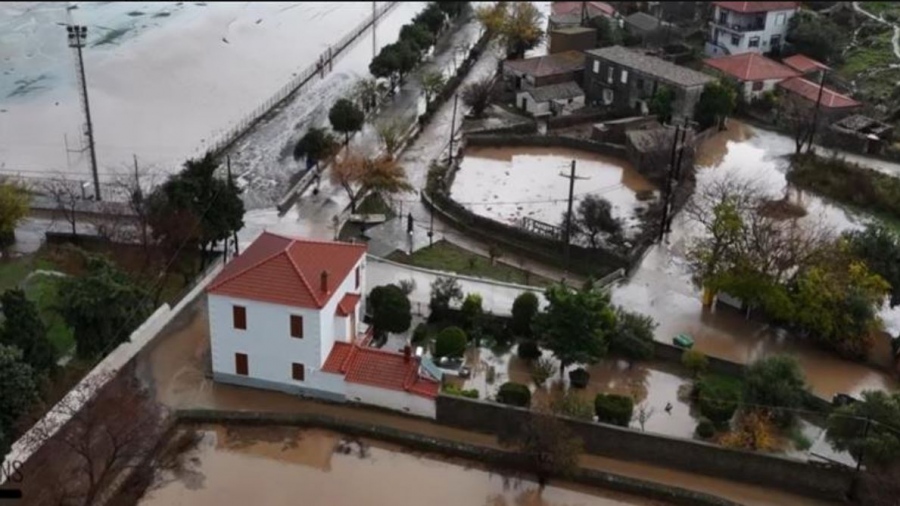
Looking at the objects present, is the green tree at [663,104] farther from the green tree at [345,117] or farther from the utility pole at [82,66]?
the utility pole at [82,66]

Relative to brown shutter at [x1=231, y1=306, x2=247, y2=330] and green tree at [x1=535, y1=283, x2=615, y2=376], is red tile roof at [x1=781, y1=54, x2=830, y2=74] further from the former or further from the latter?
brown shutter at [x1=231, y1=306, x2=247, y2=330]

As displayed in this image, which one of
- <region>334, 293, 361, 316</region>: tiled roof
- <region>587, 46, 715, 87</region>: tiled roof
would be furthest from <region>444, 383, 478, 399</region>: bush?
<region>587, 46, 715, 87</region>: tiled roof

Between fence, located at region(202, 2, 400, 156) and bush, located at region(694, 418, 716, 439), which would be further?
fence, located at region(202, 2, 400, 156)

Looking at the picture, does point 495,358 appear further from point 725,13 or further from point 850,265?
point 725,13

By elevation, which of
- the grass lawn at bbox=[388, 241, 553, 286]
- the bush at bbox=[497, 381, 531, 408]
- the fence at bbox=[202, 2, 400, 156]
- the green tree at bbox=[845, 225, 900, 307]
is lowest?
the fence at bbox=[202, 2, 400, 156]

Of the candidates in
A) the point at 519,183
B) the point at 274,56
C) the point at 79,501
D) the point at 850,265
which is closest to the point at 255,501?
the point at 79,501

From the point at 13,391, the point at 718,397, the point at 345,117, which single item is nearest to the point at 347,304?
the point at 13,391

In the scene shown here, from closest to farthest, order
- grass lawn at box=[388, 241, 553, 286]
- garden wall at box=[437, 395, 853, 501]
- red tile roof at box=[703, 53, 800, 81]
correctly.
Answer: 1. garden wall at box=[437, 395, 853, 501]
2. grass lawn at box=[388, 241, 553, 286]
3. red tile roof at box=[703, 53, 800, 81]

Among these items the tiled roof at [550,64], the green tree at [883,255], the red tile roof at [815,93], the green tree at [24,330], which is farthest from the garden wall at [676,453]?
the tiled roof at [550,64]

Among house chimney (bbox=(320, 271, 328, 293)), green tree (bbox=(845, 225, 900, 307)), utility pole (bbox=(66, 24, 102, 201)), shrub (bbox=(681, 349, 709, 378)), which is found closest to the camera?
house chimney (bbox=(320, 271, 328, 293))
